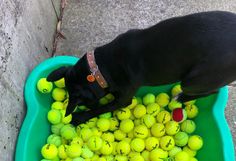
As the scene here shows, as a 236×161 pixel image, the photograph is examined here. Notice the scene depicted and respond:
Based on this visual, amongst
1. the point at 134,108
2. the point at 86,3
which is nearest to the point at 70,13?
the point at 86,3

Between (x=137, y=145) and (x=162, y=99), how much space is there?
0.41 meters

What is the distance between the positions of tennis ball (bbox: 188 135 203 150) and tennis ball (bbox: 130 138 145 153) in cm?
34

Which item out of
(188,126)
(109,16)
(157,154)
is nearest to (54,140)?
(157,154)

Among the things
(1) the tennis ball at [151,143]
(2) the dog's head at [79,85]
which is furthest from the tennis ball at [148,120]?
(2) the dog's head at [79,85]

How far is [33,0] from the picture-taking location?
2.72m

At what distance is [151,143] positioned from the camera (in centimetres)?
270

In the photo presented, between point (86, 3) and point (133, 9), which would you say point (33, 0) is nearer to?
point (86, 3)

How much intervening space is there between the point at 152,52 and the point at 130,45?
6.3 inches

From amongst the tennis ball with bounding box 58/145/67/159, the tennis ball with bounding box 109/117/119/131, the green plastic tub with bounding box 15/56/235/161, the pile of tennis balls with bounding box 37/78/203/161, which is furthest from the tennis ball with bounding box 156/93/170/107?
the tennis ball with bounding box 58/145/67/159

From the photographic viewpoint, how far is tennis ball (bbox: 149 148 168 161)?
2.66 metres

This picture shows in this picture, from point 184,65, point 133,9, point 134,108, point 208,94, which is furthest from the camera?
point 133,9

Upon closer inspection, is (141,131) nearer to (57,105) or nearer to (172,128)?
(172,128)

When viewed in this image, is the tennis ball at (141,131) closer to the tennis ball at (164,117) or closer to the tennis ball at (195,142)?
the tennis ball at (164,117)

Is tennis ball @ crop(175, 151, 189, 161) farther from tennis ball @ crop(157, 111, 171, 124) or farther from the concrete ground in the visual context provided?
the concrete ground
